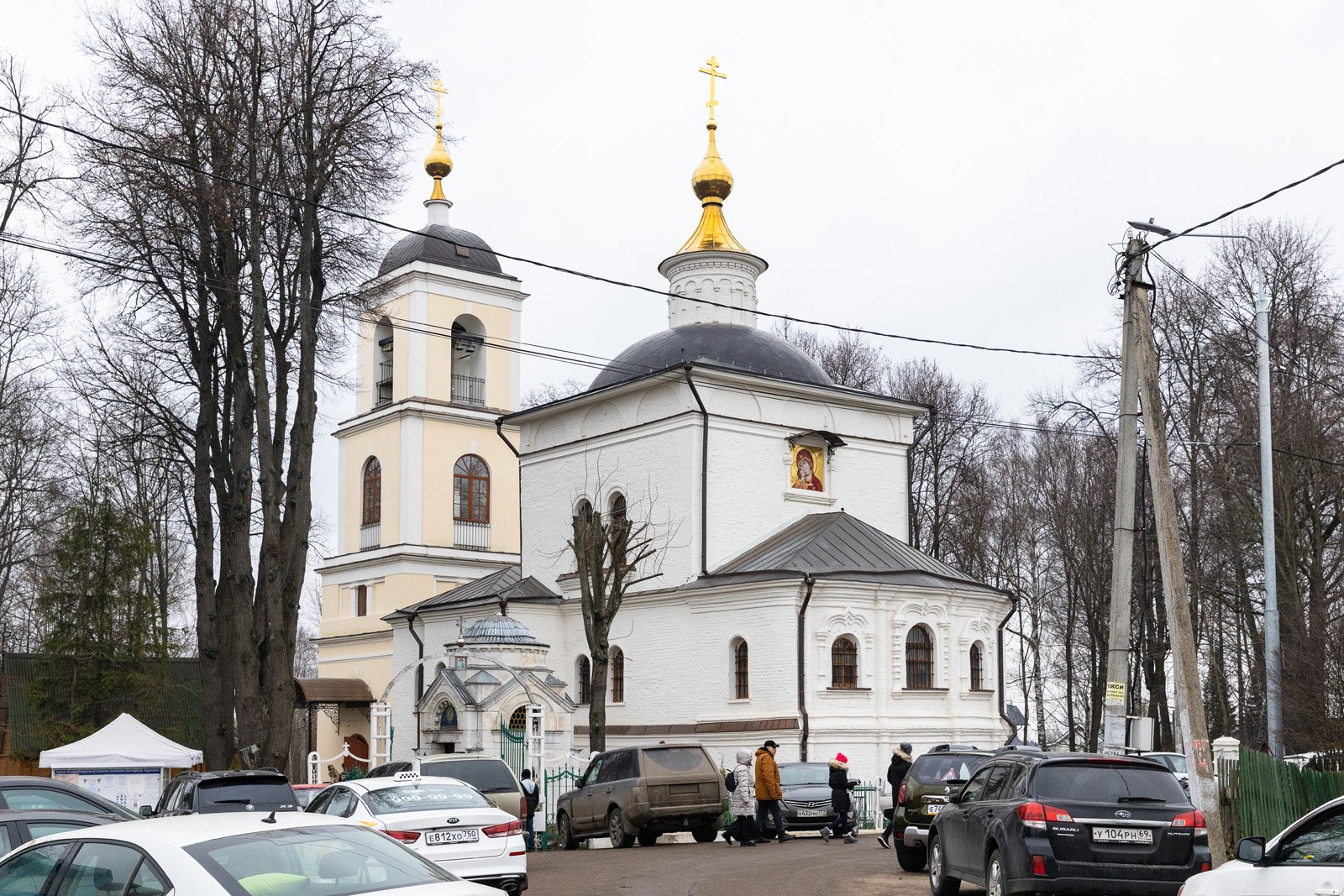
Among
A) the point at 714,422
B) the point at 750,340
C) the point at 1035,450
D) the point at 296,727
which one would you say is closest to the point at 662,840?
the point at 714,422

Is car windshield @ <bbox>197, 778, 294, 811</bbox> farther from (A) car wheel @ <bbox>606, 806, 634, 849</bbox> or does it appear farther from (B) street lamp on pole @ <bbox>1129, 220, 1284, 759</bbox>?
(B) street lamp on pole @ <bbox>1129, 220, 1284, 759</bbox>

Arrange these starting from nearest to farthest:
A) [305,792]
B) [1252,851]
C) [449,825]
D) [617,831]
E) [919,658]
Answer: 1. [1252,851]
2. [449,825]
3. [305,792]
4. [617,831]
5. [919,658]

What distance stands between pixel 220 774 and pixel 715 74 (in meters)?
31.4

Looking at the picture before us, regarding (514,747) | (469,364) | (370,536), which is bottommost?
(514,747)

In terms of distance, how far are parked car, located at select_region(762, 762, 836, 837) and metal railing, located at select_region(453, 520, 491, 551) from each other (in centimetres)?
2669

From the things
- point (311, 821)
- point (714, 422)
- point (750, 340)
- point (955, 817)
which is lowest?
point (955, 817)

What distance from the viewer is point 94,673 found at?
37.1 meters

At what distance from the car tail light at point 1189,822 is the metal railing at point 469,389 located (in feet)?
136

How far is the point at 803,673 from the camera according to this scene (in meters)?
32.5

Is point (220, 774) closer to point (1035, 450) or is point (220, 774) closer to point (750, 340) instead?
point (750, 340)

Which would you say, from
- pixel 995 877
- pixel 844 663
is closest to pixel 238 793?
pixel 995 877

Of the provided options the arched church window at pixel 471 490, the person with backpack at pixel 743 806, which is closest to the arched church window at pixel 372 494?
the arched church window at pixel 471 490

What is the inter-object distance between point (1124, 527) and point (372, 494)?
3868 cm

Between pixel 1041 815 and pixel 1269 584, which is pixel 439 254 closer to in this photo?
pixel 1269 584
